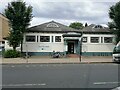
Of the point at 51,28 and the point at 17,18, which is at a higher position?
the point at 17,18

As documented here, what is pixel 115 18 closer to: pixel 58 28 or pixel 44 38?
pixel 58 28

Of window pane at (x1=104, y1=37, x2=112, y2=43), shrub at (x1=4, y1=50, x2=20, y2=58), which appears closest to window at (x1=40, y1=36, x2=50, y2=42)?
shrub at (x1=4, y1=50, x2=20, y2=58)

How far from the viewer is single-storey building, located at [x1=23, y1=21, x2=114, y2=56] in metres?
57.8

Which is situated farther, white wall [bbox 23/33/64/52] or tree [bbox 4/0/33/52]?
white wall [bbox 23/33/64/52]

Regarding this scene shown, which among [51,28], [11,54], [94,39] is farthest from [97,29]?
[11,54]

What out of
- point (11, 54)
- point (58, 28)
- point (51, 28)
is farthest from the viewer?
point (58, 28)

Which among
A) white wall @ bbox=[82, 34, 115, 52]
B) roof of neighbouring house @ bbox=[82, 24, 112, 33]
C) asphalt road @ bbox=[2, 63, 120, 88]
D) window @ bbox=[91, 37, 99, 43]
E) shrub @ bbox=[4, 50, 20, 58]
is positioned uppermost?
roof of neighbouring house @ bbox=[82, 24, 112, 33]

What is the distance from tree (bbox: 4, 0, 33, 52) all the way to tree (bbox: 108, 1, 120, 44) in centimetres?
1498

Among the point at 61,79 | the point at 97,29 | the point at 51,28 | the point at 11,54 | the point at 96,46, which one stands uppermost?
the point at 51,28

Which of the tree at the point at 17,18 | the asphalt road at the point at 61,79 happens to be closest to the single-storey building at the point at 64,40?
the tree at the point at 17,18

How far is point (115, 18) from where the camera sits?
184ft

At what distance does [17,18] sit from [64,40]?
33.9 feet

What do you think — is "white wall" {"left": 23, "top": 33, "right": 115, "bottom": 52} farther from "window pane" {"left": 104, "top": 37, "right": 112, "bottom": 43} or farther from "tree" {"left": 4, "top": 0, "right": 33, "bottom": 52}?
"tree" {"left": 4, "top": 0, "right": 33, "bottom": 52}

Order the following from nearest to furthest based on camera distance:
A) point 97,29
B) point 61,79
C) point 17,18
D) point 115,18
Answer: point 61,79 < point 17,18 < point 115,18 < point 97,29
